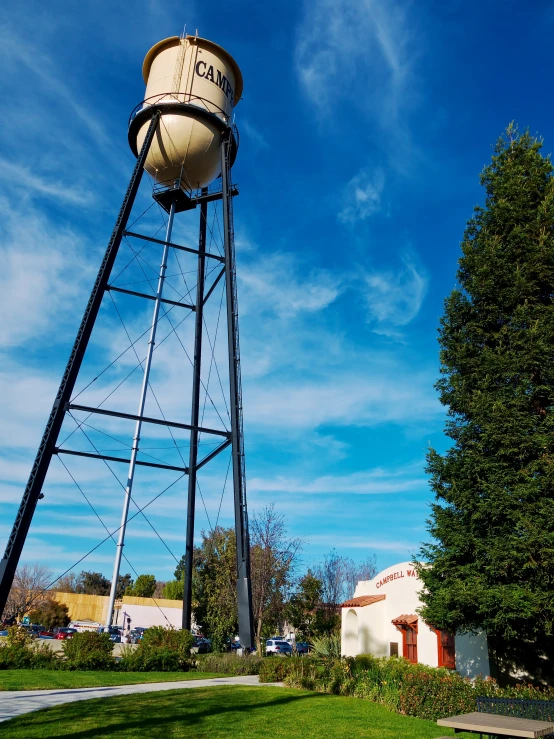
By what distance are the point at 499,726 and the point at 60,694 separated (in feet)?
27.9

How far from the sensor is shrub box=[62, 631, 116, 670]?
16188 mm

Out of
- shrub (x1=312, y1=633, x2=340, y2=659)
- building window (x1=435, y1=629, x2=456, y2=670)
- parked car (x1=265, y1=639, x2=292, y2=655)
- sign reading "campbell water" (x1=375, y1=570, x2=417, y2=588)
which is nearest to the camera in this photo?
building window (x1=435, y1=629, x2=456, y2=670)

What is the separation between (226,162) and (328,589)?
4514 cm

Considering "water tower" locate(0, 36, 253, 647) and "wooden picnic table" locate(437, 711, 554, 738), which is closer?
"wooden picnic table" locate(437, 711, 554, 738)

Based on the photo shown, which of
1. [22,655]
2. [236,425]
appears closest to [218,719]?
[236,425]

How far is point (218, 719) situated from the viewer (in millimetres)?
9625

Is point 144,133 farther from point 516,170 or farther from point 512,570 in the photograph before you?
point 512,570

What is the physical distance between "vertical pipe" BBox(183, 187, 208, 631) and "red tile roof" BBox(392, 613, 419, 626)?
323 inches

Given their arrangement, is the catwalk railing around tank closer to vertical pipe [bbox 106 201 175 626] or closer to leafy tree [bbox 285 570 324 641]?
vertical pipe [bbox 106 201 175 626]

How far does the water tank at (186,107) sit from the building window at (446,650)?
17.4 metres

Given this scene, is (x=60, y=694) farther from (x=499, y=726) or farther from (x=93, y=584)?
(x=93, y=584)

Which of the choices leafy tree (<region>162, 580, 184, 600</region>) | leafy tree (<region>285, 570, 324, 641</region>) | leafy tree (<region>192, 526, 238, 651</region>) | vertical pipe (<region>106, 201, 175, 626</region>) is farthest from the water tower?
leafy tree (<region>162, 580, 184, 600</region>)

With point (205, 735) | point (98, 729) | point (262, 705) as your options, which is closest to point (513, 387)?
point (262, 705)

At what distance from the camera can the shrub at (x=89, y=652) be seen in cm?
1619
